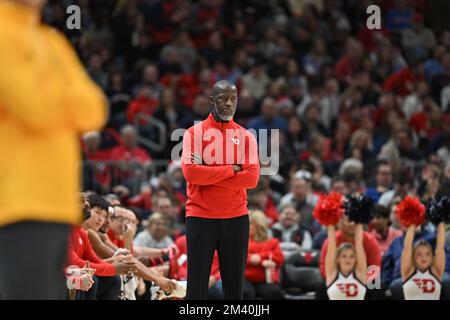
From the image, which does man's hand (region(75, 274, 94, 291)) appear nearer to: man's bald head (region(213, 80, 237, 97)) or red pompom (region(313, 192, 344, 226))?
man's bald head (region(213, 80, 237, 97))

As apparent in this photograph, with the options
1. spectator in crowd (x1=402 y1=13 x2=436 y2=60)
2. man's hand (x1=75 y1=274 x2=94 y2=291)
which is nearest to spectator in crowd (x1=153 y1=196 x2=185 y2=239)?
man's hand (x1=75 y1=274 x2=94 y2=291)

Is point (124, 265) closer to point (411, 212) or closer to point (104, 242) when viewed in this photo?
point (104, 242)

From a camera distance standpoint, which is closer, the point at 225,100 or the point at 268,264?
the point at 225,100

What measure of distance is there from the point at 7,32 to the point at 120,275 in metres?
4.31

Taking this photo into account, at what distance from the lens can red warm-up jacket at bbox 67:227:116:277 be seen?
24.5 ft

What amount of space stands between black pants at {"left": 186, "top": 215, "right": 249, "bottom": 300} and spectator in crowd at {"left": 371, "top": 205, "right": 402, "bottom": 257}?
3.39m

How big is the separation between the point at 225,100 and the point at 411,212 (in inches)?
105

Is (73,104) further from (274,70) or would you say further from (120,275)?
(274,70)

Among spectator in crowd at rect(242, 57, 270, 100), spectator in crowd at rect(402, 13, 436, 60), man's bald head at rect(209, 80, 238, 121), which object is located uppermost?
spectator in crowd at rect(402, 13, 436, 60)

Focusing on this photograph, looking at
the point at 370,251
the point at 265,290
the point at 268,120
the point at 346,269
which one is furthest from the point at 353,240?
the point at 268,120

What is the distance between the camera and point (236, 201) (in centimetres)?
693

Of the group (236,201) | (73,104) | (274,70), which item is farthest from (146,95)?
(73,104)

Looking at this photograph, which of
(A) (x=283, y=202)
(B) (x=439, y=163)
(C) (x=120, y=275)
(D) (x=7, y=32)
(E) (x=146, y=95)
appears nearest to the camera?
(D) (x=7, y=32)

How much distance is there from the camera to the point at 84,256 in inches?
302
